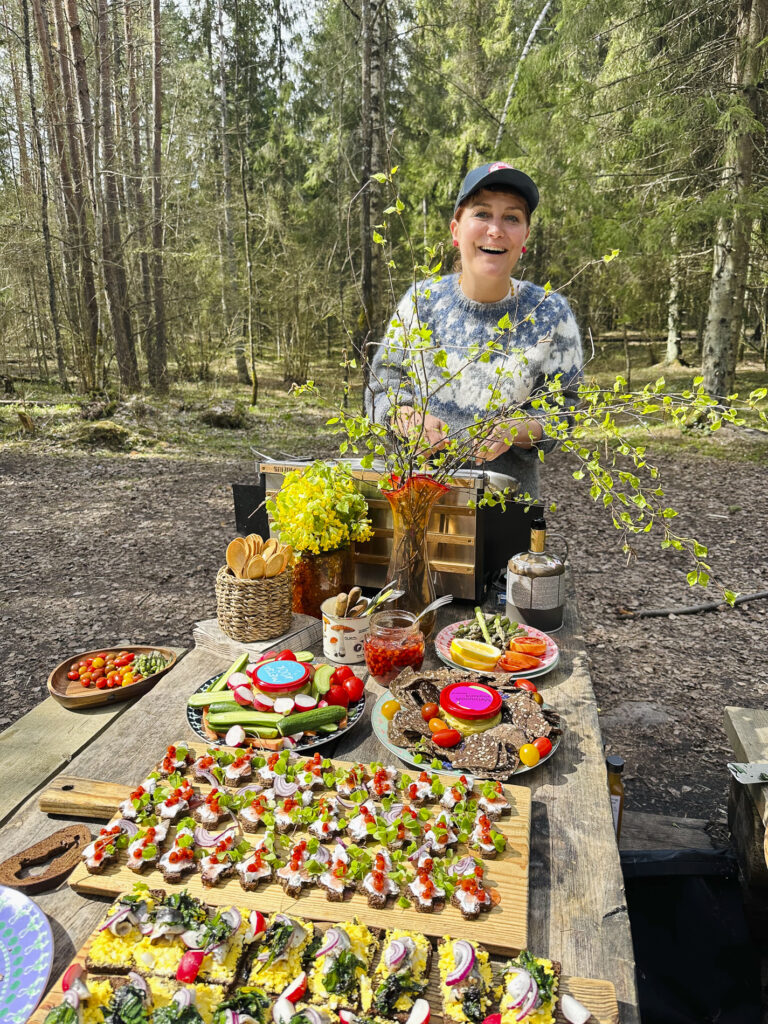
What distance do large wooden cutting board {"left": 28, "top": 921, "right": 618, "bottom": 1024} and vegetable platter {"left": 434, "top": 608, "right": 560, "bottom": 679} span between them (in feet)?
2.55

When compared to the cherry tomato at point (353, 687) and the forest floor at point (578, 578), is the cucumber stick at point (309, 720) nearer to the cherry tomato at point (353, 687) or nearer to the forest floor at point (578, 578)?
the cherry tomato at point (353, 687)

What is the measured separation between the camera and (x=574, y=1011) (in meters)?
0.89

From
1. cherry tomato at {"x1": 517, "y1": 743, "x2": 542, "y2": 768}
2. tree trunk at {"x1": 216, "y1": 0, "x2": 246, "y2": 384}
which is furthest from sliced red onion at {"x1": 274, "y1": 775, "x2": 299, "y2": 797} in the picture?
tree trunk at {"x1": 216, "y1": 0, "x2": 246, "y2": 384}

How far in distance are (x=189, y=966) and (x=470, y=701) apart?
29.8 inches

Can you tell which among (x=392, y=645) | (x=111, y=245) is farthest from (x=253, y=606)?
(x=111, y=245)

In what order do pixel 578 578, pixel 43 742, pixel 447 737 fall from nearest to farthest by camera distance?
pixel 447 737, pixel 43 742, pixel 578 578

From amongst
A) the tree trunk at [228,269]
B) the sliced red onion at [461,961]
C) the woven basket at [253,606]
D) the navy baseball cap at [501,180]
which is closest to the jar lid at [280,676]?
the woven basket at [253,606]

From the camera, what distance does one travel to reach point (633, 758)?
3.08m

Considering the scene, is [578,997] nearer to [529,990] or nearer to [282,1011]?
[529,990]

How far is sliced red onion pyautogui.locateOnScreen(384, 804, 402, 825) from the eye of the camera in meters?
1.21

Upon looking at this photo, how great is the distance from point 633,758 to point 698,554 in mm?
2020

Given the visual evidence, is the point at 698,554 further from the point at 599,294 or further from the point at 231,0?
the point at 231,0

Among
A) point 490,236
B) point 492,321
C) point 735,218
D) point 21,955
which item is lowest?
point 21,955

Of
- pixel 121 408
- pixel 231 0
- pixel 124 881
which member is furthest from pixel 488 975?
pixel 231 0
